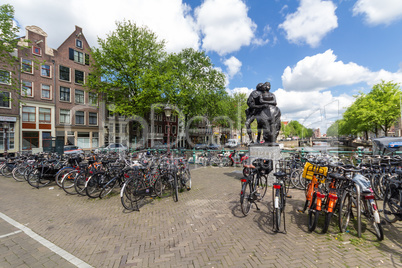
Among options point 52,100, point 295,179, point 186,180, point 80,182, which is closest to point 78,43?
point 52,100

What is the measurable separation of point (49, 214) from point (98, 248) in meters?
2.47

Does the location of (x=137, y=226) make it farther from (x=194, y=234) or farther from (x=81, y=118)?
(x=81, y=118)

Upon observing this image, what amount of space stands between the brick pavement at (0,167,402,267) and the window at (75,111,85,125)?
23776 mm

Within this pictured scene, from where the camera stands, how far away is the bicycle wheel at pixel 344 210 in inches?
135

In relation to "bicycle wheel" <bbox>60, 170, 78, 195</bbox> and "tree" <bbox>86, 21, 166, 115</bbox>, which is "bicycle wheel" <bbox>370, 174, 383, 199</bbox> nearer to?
"bicycle wheel" <bbox>60, 170, 78, 195</bbox>

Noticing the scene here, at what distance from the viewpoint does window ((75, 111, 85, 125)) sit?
2534 centimetres

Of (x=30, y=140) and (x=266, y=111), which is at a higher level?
(x=266, y=111)

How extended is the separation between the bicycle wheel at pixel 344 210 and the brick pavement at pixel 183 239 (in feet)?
0.54

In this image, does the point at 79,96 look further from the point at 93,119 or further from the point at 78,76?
the point at 93,119

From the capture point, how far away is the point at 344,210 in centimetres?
367

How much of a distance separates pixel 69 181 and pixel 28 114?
21679mm

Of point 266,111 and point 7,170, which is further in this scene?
point 7,170

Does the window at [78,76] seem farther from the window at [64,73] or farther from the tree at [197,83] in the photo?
the tree at [197,83]

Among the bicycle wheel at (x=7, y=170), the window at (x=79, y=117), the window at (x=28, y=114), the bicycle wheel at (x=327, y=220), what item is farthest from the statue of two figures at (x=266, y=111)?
the window at (x=79, y=117)
